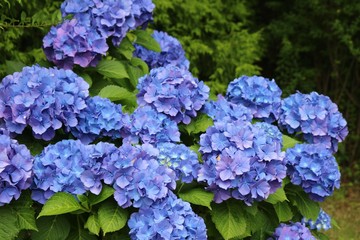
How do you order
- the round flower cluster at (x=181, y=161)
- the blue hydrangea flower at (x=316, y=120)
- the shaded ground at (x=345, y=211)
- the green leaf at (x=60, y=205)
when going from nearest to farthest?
the green leaf at (x=60, y=205) < the round flower cluster at (x=181, y=161) < the blue hydrangea flower at (x=316, y=120) < the shaded ground at (x=345, y=211)

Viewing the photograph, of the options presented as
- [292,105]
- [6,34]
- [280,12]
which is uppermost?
[292,105]

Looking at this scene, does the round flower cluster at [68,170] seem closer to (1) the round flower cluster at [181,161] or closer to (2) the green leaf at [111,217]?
(2) the green leaf at [111,217]

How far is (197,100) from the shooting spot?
2.70 metres

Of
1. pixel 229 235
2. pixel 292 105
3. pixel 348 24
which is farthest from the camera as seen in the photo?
pixel 348 24

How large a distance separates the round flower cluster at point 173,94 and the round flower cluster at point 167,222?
1.72 feet

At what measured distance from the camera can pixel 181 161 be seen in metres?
2.35

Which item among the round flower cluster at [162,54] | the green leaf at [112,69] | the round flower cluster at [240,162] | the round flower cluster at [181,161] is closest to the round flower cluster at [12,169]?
the round flower cluster at [181,161]

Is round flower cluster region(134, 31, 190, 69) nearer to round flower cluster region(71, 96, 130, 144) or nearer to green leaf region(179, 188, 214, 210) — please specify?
round flower cluster region(71, 96, 130, 144)

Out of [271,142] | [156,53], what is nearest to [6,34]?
[156,53]

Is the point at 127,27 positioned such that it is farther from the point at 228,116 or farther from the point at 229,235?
the point at 229,235

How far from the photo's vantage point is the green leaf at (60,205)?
2.10 m

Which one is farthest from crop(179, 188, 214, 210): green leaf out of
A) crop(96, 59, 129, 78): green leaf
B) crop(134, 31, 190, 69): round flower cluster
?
crop(134, 31, 190, 69): round flower cluster

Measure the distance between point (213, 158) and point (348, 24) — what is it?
470 centimetres

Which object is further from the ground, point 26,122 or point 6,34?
point 26,122
